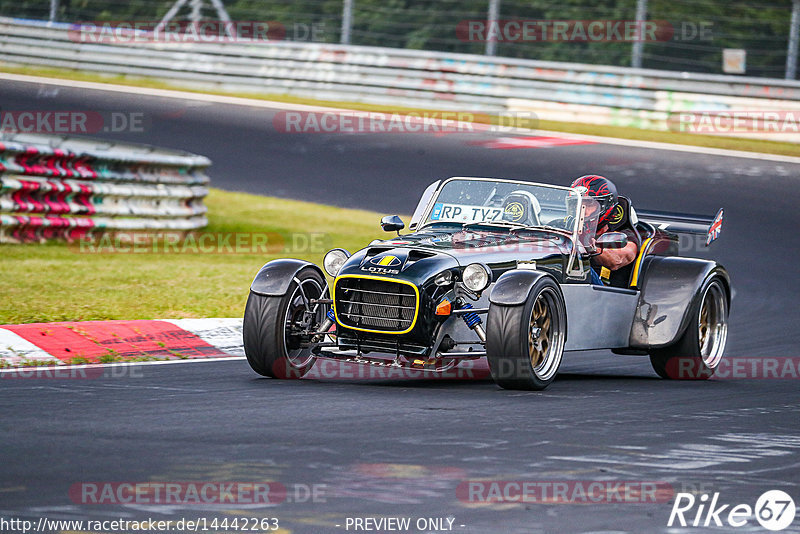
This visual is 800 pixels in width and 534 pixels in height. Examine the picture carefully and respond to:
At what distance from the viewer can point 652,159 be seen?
20.2 metres

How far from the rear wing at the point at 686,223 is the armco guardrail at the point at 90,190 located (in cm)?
643

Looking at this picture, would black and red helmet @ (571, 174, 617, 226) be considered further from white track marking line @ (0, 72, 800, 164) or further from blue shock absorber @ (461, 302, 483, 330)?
white track marking line @ (0, 72, 800, 164)

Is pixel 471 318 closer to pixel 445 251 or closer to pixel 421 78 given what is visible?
pixel 445 251

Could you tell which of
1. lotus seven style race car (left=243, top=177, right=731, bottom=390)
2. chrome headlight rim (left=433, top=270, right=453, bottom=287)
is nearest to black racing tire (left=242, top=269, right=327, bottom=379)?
lotus seven style race car (left=243, top=177, right=731, bottom=390)

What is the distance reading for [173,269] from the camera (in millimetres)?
13648

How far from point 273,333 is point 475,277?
4.35 feet

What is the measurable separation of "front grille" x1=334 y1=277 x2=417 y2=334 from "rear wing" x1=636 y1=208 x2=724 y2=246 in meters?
3.39

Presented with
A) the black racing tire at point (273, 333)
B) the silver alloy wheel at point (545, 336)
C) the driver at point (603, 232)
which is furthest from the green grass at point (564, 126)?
the black racing tire at point (273, 333)

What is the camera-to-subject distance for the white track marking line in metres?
20.8

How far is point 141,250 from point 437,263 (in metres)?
7.62

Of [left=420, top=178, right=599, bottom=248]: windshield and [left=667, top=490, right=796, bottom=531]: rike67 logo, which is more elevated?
[left=420, top=178, right=599, bottom=248]: windshield

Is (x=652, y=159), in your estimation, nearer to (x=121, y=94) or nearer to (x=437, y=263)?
(x=121, y=94)

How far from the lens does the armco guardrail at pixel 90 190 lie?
13.9 metres

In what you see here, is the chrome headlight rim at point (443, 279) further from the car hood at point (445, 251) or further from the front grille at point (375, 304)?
the front grille at point (375, 304)
